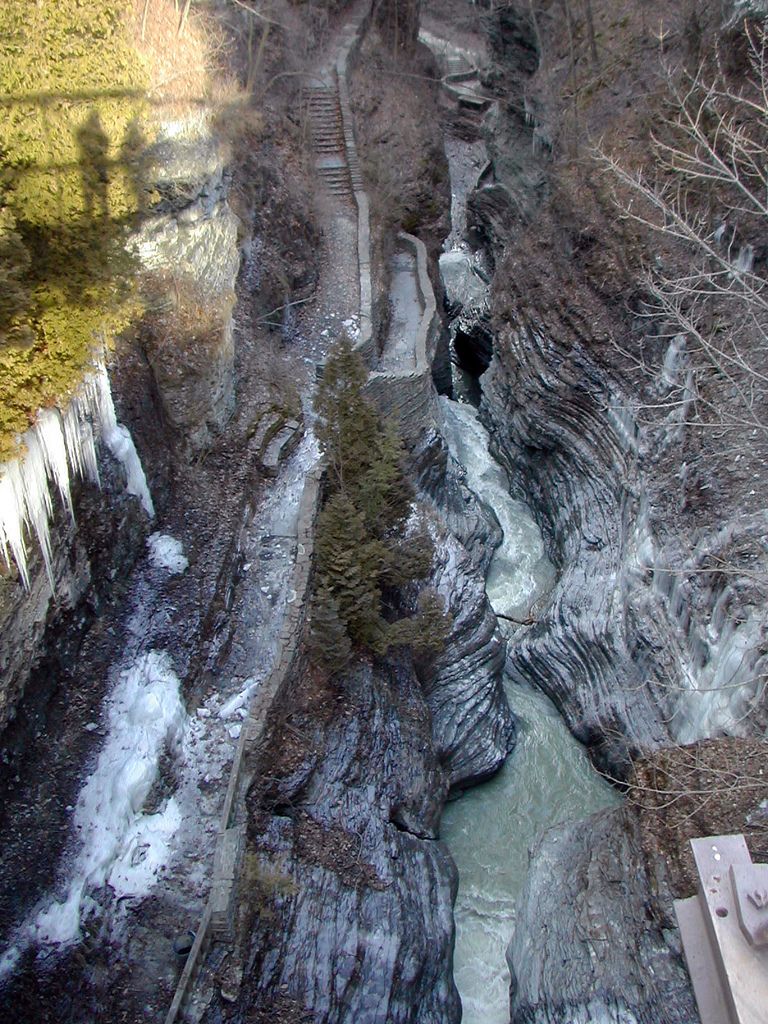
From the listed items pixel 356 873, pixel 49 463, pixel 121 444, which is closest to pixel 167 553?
pixel 121 444

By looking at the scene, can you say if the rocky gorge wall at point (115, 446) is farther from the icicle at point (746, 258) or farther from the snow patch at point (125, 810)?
the icicle at point (746, 258)

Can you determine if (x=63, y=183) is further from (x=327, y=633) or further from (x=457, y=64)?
(x=457, y=64)

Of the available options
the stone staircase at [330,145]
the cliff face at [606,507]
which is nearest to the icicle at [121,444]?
the cliff face at [606,507]

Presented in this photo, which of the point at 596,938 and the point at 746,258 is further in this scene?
the point at 746,258

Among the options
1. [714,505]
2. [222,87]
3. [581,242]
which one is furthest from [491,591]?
[222,87]

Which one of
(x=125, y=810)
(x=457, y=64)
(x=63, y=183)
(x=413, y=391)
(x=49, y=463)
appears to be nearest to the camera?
(x=49, y=463)

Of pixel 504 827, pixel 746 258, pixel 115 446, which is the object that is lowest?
pixel 504 827

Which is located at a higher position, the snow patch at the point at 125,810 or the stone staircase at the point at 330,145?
the stone staircase at the point at 330,145
